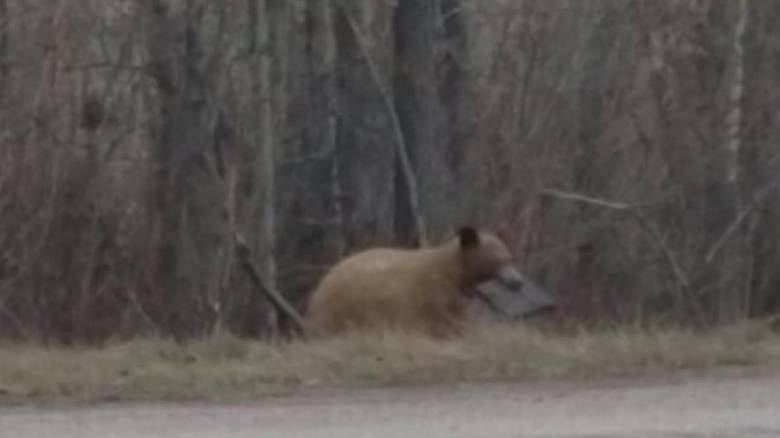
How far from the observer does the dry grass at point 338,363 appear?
484 inches

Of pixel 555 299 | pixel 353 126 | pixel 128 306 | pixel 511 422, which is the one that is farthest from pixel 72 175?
pixel 511 422

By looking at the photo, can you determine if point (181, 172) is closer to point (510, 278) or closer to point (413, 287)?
point (510, 278)

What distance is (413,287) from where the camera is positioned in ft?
50.0

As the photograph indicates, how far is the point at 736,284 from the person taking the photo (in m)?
19.0

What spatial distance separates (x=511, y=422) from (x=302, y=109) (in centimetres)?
888

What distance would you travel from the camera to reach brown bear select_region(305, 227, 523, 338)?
15.1m

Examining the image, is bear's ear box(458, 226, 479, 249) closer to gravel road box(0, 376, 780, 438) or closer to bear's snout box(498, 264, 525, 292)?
bear's snout box(498, 264, 525, 292)

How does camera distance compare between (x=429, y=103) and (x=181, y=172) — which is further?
(x=429, y=103)

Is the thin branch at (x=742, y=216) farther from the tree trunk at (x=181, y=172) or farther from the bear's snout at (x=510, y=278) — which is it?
the tree trunk at (x=181, y=172)

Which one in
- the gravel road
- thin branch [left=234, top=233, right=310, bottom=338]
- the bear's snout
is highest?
the gravel road

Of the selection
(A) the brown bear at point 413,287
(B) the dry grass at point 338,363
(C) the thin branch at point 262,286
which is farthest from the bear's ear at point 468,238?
(C) the thin branch at point 262,286

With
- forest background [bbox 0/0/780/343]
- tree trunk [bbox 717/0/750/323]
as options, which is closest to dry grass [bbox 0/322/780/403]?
forest background [bbox 0/0/780/343]

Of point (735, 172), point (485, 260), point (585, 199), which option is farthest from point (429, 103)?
point (485, 260)

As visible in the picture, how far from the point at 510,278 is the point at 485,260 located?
0.27 metres
